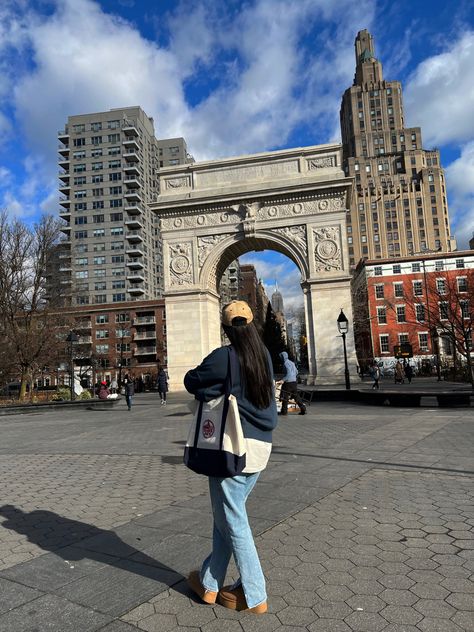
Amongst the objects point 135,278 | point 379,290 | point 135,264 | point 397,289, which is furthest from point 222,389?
point 135,264

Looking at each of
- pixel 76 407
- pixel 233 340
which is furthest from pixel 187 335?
pixel 233 340

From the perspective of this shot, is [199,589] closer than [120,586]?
Yes

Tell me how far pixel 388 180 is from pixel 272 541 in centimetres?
11280

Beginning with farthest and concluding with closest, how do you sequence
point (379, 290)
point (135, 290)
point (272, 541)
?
point (135, 290), point (379, 290), point (272, 541)

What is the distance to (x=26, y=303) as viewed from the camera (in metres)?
28.0

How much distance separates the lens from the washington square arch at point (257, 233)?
27938 millimetres

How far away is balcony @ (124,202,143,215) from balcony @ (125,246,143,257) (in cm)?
593

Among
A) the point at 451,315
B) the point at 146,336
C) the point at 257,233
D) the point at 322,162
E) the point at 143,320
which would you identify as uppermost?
the point at 322,162

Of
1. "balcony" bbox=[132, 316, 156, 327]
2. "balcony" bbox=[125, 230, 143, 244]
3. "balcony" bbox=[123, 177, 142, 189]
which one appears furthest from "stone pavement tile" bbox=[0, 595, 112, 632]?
"balcony" bbox=[123, 177, 142, 189]

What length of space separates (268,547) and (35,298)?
27.0 metres

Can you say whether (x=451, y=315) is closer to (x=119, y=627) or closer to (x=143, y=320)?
(x=119, y=627)

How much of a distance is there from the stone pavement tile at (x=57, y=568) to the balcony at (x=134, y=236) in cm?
7787

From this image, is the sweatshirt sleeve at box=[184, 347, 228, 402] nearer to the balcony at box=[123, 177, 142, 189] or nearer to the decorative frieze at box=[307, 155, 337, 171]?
the decorative frieze at box=[307, 155, 337, 171]

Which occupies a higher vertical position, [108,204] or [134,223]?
[108,204]
